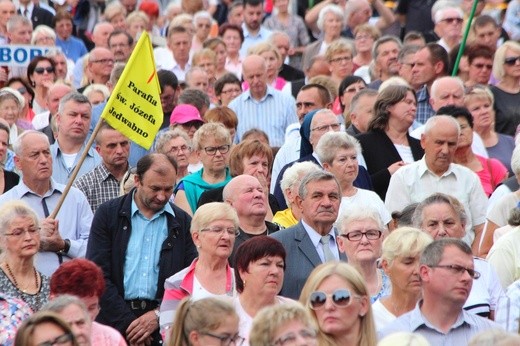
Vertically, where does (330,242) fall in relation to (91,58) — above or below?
below

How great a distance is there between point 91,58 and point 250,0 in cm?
425

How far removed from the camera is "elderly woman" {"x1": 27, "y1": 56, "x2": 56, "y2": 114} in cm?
1877

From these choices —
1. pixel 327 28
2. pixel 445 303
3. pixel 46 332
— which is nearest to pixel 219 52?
pixel 327 28

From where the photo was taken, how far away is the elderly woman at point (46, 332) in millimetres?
8547

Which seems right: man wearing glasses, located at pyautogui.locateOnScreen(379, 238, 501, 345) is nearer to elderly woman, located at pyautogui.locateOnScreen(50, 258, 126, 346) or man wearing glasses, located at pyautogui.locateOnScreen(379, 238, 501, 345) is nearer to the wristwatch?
elderly woman, located at pyautogui.locateOnScreen(50, 258, 126, 346)

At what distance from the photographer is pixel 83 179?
13.9 metres

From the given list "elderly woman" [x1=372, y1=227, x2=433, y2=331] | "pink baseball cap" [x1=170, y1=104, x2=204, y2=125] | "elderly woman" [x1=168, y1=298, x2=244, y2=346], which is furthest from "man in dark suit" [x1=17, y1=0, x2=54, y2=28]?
"elderly woman" [x1=168, y1=298, x2=244, y2=346]

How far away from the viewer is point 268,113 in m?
17.9

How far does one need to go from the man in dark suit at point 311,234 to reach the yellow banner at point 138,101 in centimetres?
195

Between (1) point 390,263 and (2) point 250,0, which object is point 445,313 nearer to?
(1) point 390,263

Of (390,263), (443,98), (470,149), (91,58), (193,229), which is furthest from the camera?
(91,58)

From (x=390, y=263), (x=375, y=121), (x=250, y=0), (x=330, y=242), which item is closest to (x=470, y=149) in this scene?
(x=375, y=121)

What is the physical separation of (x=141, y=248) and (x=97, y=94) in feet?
17.0

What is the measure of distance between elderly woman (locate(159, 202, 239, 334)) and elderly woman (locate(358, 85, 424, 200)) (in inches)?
127
